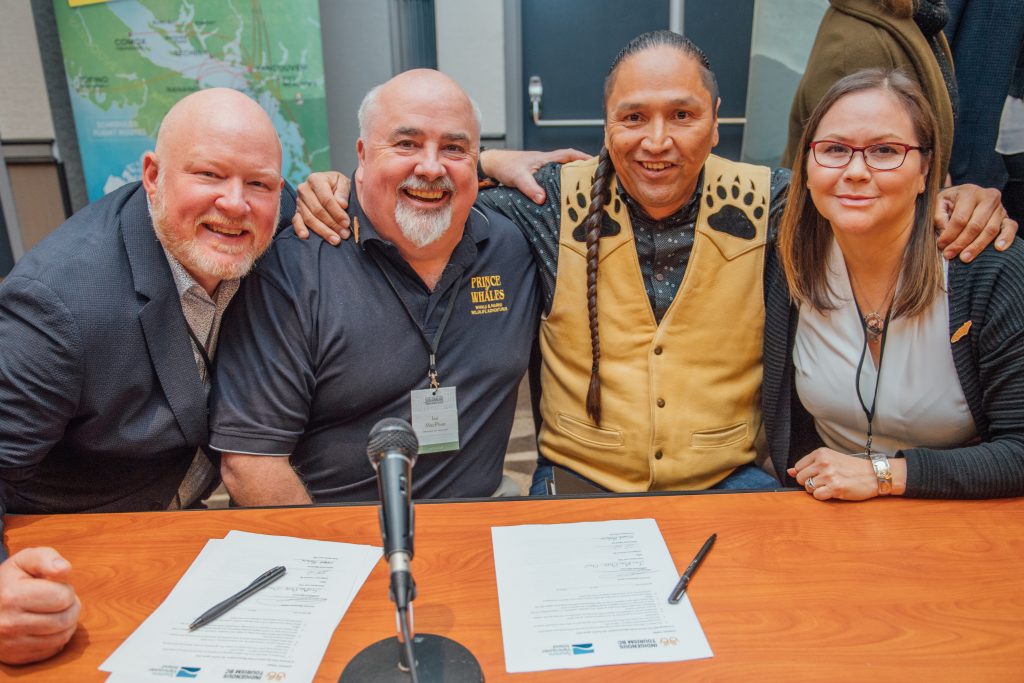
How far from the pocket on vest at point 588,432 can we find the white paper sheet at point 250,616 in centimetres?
78

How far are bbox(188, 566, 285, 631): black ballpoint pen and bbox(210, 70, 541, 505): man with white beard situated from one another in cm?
42

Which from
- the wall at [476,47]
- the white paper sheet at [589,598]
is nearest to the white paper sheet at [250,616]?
the white paper sheet at [589,598]

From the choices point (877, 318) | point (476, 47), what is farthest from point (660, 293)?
point (476, 47)

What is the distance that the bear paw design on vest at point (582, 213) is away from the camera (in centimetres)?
192

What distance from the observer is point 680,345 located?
6.16ft

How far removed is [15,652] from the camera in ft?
3.35

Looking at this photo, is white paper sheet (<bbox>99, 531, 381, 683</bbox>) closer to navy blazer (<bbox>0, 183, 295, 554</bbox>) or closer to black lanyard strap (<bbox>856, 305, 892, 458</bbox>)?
navy blazer (<bbox>0, 183, 295, 554</bbox>)

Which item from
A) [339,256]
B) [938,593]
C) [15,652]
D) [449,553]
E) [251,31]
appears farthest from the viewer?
[251,31]

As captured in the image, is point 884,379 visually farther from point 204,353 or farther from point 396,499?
point 204,353

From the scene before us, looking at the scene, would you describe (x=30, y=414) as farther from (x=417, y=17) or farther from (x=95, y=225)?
(x=417, y=17)

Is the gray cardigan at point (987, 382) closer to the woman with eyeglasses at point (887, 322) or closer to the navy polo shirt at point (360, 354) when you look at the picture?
the woman with eyeglasses at point (887, 322)

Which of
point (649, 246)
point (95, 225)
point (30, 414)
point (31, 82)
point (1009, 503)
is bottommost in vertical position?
point (1009, 503)

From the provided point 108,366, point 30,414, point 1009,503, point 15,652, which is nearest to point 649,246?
point 1009,503

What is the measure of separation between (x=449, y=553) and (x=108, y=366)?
2.49 feet
